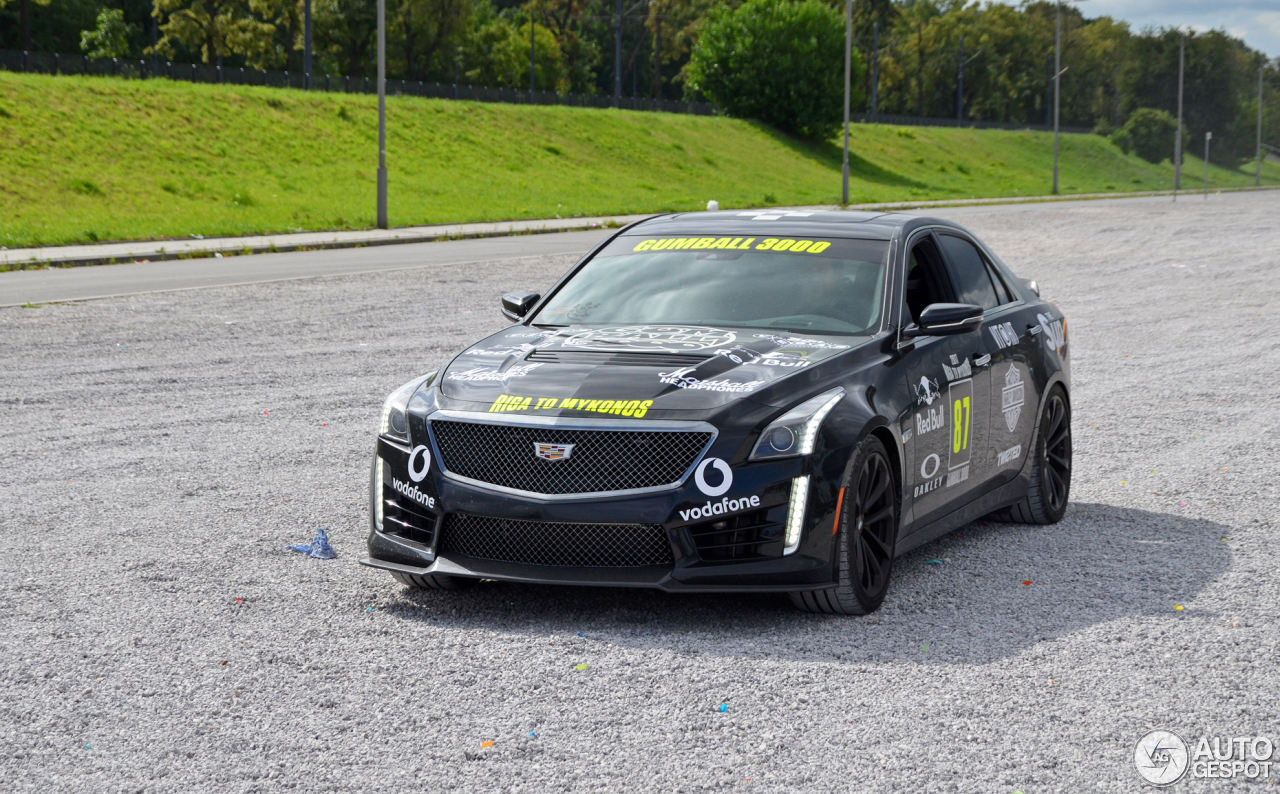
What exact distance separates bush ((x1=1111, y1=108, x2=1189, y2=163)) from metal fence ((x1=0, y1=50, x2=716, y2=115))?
5633cm

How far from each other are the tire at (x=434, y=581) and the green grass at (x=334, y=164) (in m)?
22.5

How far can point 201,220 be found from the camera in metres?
32.3

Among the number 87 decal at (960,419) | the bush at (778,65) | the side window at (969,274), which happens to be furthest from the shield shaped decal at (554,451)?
the bush at (778,65)

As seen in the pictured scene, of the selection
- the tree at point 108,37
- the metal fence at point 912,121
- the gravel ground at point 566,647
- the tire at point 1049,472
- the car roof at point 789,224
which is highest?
the tree at point 108,37

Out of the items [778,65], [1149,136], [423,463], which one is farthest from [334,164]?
[1149,136]

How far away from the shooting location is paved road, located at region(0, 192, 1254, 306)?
Result: 18.8 metres

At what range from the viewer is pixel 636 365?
18.1 feet

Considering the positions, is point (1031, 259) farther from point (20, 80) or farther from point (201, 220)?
point (20, 80)

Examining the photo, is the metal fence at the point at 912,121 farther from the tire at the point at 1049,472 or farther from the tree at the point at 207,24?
the tire at the point at 1049,472

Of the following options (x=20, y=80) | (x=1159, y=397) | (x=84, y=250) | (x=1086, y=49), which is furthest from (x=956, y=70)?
(x=1159, y=397)

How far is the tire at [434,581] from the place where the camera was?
557 centimetres

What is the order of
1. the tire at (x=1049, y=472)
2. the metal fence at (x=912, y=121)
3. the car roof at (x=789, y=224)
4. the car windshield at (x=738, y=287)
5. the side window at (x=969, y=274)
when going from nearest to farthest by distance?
1. the car windshield at (x=738, y=287)
2. the car roof at (x=789, y=224)
3. the side window at (x=969, y=274)
4. the tire at (x=1049, y=472)
5. the metal fence at (x=912, y=121)

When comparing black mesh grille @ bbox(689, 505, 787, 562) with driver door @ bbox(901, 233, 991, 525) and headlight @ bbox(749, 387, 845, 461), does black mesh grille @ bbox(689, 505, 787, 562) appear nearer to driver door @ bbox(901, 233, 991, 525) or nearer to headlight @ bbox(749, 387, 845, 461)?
headlight @ bbox(749, 387, 845, 461)

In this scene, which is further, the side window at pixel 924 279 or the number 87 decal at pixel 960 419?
the side window at pixel 924 279
